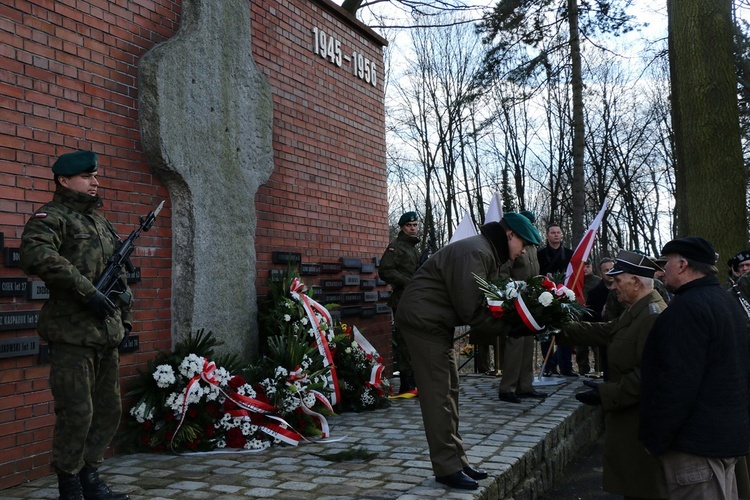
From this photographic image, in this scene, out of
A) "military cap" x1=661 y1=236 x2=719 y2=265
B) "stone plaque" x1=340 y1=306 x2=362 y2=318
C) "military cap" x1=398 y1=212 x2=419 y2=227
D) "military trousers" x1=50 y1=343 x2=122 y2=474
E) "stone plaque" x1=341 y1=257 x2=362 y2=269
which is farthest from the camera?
"stone plaque" x1=341 y1=257 x2=362 y2=269

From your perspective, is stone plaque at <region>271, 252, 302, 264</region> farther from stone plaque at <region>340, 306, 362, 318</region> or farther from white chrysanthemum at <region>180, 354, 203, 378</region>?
white chrysanthemum at <region>180, 354, 203, 378</region>

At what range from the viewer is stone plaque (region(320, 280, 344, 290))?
8.05 meters

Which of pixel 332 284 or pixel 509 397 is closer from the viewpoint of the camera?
pixel 509 397

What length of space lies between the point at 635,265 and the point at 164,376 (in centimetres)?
353

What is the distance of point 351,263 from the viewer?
8.61 meters

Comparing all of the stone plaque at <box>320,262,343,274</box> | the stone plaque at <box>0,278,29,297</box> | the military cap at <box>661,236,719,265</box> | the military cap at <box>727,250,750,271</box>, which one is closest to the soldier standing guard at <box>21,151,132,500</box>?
the stone plaque at <box>0,278,29,297</box>

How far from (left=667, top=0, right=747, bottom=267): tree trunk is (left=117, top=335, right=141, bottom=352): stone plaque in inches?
251

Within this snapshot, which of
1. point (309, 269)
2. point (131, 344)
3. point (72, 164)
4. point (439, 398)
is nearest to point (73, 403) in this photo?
point (72, 164)

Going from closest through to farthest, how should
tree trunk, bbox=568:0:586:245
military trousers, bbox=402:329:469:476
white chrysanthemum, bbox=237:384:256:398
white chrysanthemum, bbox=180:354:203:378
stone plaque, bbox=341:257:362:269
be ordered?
military trousers, bbox=402:329:469:476 < white chrysanthemum, bbox=180:354:203:378 < white chrysanthemum, bbox=237:384:256:398 < stone plaque, bbox=341:257:362:269 < tree trunk, bbox=568:0:586:245

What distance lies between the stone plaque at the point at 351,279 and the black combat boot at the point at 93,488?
15.2ft

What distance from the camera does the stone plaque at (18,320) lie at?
4392 mm

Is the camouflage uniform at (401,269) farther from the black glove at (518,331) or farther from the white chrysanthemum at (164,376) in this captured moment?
the black glove at (518,331)

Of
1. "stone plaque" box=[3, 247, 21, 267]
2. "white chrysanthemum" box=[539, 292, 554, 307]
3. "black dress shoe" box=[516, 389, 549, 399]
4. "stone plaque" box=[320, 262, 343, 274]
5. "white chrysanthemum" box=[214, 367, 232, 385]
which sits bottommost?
"black dress shoe" box=[516, 389, 549, 399]

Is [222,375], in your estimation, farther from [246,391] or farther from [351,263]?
[351,263]
